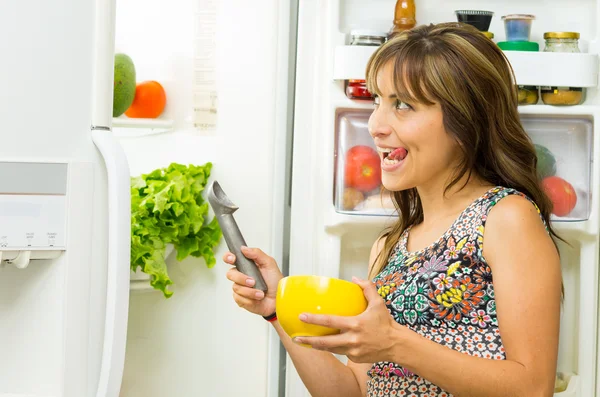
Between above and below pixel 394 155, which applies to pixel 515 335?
below

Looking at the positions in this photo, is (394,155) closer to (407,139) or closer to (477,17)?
(407,139)

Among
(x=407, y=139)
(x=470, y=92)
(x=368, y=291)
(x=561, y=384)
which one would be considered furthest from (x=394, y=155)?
(x=561, y=384)

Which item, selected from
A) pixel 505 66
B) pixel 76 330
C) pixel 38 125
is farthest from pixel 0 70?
pixel 505 66

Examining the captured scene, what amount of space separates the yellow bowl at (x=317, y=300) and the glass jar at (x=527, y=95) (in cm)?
70

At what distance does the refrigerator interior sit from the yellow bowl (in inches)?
19.9

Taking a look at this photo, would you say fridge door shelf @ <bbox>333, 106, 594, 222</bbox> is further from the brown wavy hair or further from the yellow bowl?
the yellow bowl

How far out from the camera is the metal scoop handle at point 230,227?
1.18 metres

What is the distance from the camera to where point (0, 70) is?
118 centimetres

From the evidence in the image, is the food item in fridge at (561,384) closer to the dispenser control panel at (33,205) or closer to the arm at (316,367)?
the arm at (316,367)

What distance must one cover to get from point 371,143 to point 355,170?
7 cm

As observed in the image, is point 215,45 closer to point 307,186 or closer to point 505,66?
point 307,186

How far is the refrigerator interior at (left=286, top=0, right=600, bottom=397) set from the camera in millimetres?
1528

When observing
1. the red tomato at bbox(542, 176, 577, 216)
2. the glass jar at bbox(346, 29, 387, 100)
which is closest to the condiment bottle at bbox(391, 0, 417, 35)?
the glass jar at bbox(346, 29, 387, 100)

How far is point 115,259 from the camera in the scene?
1242 mm
